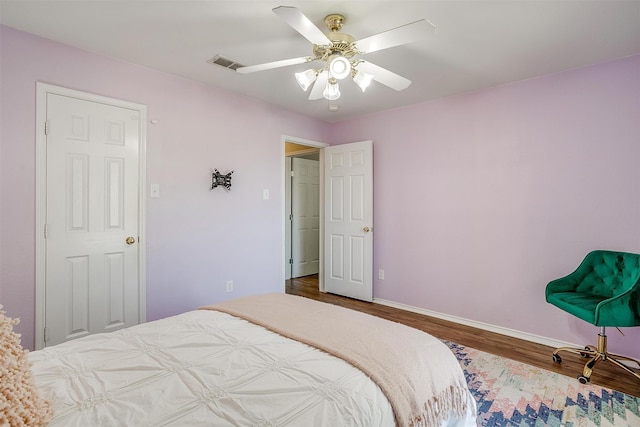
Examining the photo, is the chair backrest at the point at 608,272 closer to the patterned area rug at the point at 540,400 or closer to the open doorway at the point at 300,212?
the patterned area rug at the point at 540,400

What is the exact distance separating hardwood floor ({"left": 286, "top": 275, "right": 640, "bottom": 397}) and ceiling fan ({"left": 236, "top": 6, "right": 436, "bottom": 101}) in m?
2.29

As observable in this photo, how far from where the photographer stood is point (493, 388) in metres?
2.08

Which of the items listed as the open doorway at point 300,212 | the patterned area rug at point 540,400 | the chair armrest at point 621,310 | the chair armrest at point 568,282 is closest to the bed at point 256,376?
the patterned area rug at point 540,400

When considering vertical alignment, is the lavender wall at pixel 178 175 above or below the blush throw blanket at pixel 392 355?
above

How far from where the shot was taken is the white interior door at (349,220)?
401cm

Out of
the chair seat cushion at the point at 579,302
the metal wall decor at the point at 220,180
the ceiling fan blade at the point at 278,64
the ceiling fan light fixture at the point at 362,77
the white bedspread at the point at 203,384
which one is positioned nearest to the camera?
the white bedspread at the point at 203,384

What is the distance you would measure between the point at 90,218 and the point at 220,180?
114 cm

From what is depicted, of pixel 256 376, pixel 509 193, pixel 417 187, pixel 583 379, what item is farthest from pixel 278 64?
pixel 583 379

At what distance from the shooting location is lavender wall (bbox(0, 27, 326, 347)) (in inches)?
83.8

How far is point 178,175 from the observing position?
2928 mm

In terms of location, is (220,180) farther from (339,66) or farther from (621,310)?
(621,310)

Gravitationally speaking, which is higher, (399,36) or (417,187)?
(399,36)

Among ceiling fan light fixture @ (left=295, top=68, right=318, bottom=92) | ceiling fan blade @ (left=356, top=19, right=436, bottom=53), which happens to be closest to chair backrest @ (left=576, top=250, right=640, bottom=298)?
ceiling fan blade @ (left=356, top=19, right=436, bottom=53)

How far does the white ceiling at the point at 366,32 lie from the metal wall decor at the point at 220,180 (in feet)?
2.97
